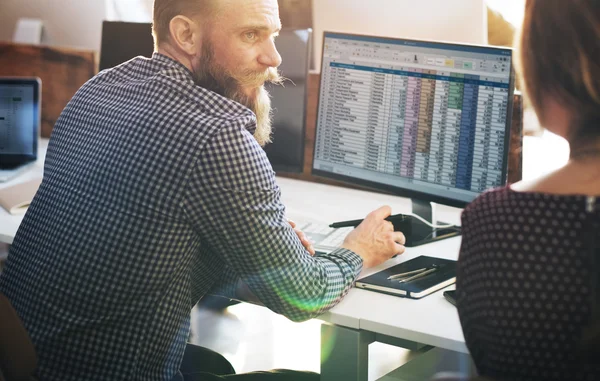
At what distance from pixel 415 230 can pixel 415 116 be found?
28 centimetres

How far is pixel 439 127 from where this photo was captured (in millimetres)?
1909

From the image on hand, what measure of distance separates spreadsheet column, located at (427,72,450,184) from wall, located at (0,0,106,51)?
1.92 meters

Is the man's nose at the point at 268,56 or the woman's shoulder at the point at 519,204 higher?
the man's nose at the point at 268,56

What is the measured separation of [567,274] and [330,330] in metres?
0.62

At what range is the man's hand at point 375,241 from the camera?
5.60 ft

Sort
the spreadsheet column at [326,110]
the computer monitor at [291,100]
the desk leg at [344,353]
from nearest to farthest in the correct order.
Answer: the desk leg at [344,353]
the spreadsheet column at [326,110]
the computer monitor at [291,100]

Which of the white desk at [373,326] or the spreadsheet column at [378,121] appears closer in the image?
the white desk at [373,326]

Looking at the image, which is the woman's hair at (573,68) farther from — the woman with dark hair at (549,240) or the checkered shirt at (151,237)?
the checkered shirt at (151,237)

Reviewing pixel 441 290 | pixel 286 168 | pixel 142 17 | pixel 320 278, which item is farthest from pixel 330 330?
pixel 142 17

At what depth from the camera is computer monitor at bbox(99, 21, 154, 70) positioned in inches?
104

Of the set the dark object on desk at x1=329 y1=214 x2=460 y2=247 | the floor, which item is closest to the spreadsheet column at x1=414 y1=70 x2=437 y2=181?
the dark object on desk at x1=329 y1=214 x2=460 y2=247

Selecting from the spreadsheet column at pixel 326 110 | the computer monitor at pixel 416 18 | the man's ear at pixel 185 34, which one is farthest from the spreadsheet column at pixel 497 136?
the man's ear at pixel 185 34

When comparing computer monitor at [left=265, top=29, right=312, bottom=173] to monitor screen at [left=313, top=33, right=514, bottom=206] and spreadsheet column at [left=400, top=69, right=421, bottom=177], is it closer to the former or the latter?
monitor screen at [left=313, top=33, right=514, bottom=206]

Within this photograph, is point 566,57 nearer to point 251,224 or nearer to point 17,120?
point 251,224
